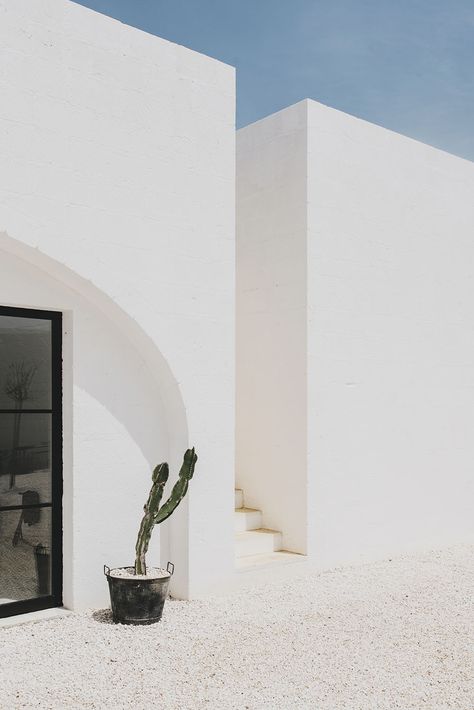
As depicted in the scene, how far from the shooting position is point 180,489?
5.19m

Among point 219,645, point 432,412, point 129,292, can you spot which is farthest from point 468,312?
point 219,645

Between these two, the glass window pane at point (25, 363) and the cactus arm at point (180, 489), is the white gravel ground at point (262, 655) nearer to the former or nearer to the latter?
the cactus arm at point (180, 489)

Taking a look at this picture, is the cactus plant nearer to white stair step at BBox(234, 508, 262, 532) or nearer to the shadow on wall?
the shadow on wall

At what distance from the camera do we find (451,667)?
4.43m

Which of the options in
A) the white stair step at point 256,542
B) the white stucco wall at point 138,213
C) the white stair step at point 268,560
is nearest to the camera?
the white stucco wall at point 138,213

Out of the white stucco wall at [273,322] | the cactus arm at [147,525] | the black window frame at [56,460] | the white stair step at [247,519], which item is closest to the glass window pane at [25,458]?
the black window frame at [56,460]

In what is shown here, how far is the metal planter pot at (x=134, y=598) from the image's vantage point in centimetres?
499

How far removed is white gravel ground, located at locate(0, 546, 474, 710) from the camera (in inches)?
156

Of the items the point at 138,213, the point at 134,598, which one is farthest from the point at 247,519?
the point at 138,213

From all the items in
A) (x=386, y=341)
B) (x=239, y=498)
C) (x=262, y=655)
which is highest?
(x=386, y=341)

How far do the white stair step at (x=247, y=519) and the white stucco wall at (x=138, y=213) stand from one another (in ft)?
3.19

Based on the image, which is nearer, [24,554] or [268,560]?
Result: [24,554]

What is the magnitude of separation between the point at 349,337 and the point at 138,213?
2.58 meters

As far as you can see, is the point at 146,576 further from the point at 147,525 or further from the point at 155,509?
the point at 155,509
